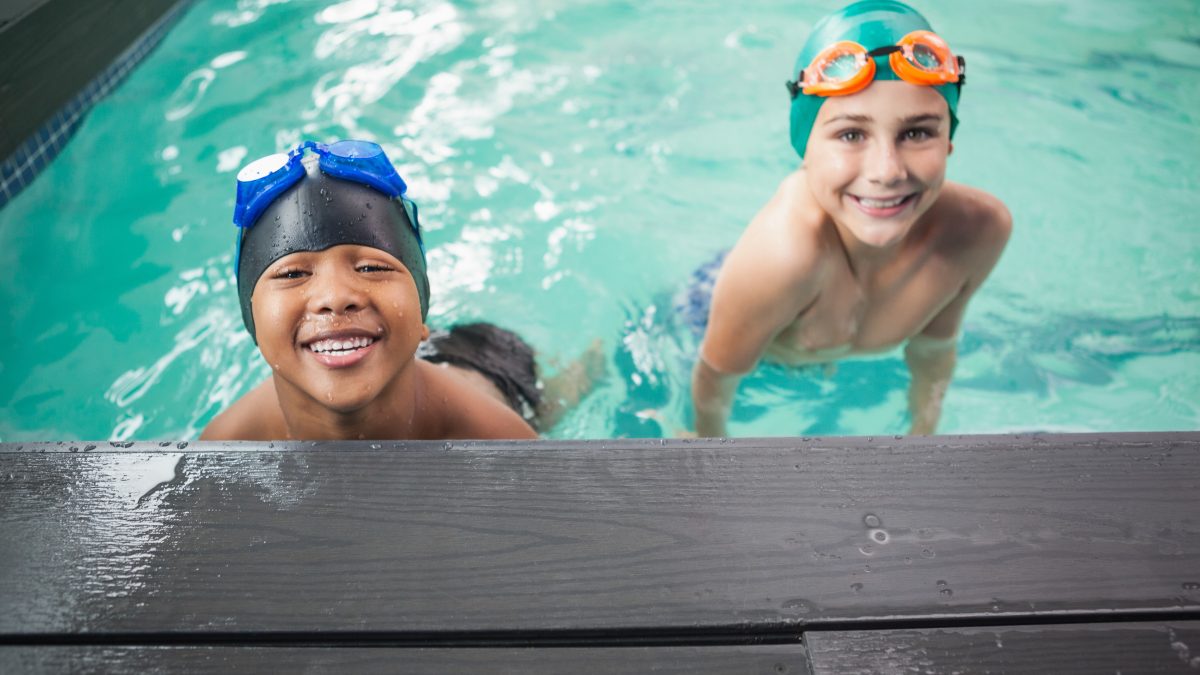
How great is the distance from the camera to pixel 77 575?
1700 mm

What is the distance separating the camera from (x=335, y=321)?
2250mm

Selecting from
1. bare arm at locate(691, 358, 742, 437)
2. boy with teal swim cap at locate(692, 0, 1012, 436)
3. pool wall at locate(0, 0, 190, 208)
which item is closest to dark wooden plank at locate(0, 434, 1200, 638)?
boy with teal swim cap at locate(692, 0, 1012, 436)

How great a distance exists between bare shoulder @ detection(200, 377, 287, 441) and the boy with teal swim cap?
1.69 metres

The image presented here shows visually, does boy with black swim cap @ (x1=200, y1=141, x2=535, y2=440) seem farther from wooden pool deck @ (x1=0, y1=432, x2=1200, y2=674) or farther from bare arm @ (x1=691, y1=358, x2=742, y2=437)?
bare arm @ (x1=691, y1=358, x2=742, y2=437)

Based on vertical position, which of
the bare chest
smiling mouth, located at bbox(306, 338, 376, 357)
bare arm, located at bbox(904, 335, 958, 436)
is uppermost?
smiling mouth, located at bbox(306, 338, 376, 357)

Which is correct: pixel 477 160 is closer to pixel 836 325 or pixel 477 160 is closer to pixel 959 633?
pixel 836 325

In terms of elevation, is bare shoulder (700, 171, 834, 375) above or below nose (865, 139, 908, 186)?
below

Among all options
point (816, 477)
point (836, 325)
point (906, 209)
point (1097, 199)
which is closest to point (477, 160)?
point (836, 325)

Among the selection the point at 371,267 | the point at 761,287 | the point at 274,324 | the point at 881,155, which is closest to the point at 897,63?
the point at 881,155

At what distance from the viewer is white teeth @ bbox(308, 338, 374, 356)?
229 cm

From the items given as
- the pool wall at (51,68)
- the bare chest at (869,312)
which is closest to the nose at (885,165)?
the bare chest at (869,312)

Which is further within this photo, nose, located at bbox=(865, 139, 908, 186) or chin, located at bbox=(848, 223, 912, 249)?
chin, located at bbox=(848, 223, 912, 249)

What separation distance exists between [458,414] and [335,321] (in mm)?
715

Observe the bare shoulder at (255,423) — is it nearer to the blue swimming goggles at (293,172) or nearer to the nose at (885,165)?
the blue swimming goggles at (293,172)
